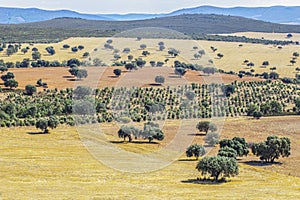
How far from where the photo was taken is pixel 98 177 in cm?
4922

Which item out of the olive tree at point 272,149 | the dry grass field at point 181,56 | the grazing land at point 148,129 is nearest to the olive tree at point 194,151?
the grazing land at point 148,129

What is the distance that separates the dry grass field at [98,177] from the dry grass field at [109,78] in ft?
150

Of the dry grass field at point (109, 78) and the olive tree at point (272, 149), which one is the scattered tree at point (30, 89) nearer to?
the dry grass field at point (109, 78)

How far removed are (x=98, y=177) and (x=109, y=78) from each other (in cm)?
7996

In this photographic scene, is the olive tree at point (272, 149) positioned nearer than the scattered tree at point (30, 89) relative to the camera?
Yes

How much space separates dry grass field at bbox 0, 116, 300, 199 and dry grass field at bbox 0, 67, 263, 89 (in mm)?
45676

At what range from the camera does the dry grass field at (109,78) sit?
11894 centimetres

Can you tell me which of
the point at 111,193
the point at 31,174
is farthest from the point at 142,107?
the point at 111,193

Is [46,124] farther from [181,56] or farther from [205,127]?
[181,56]

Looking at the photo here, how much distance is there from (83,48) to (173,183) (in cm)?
15664

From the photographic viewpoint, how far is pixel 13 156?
58.1 meters

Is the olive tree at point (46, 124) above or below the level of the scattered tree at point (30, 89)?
below

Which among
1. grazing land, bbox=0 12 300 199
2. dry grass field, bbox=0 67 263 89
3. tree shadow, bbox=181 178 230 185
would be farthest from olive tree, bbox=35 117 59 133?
dry grass field, bbox=0 67 263 89

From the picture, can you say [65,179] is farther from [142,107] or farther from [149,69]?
[149,69]
